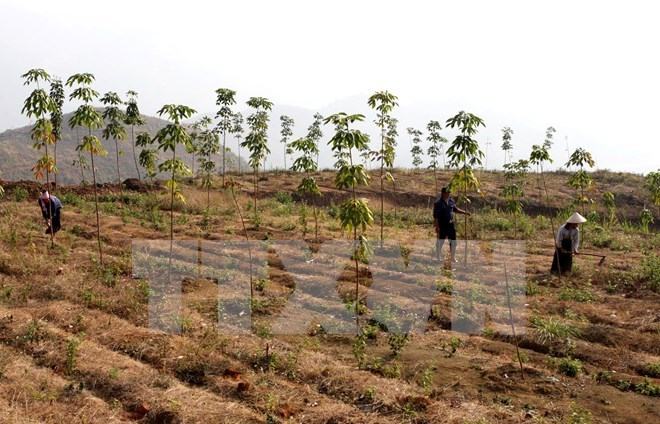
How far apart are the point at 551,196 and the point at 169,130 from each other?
22.8 meters

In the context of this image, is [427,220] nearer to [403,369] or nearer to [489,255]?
[489,255]

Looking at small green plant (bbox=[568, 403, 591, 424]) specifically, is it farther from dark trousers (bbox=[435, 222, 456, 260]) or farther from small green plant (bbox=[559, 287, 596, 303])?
dark trousers (bbox=[435, 222, 456, 260])

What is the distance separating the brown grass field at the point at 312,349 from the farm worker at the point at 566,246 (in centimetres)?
29

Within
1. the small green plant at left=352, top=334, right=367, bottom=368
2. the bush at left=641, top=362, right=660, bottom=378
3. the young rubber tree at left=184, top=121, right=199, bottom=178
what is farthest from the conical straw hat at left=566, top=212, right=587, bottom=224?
the young rubber tree at left=184, top=121, right=199, bottom=178

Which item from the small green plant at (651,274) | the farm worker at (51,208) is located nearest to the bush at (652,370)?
the small green plant at (651,274)

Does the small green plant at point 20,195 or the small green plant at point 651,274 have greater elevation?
the small green plant at point 20,195

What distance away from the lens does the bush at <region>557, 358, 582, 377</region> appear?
709 cm

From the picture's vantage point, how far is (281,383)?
22.3ft

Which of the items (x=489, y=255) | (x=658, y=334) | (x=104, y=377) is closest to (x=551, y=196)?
(x=489, y=255)

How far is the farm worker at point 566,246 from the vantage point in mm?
11641

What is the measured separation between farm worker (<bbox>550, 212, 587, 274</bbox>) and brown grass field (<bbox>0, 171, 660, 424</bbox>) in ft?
0.96

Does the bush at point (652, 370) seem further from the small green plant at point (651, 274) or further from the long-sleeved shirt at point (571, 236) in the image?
the long-sleeved shirt at point (571, 236)

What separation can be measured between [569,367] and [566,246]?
17.2 ft

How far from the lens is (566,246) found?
11820mm
